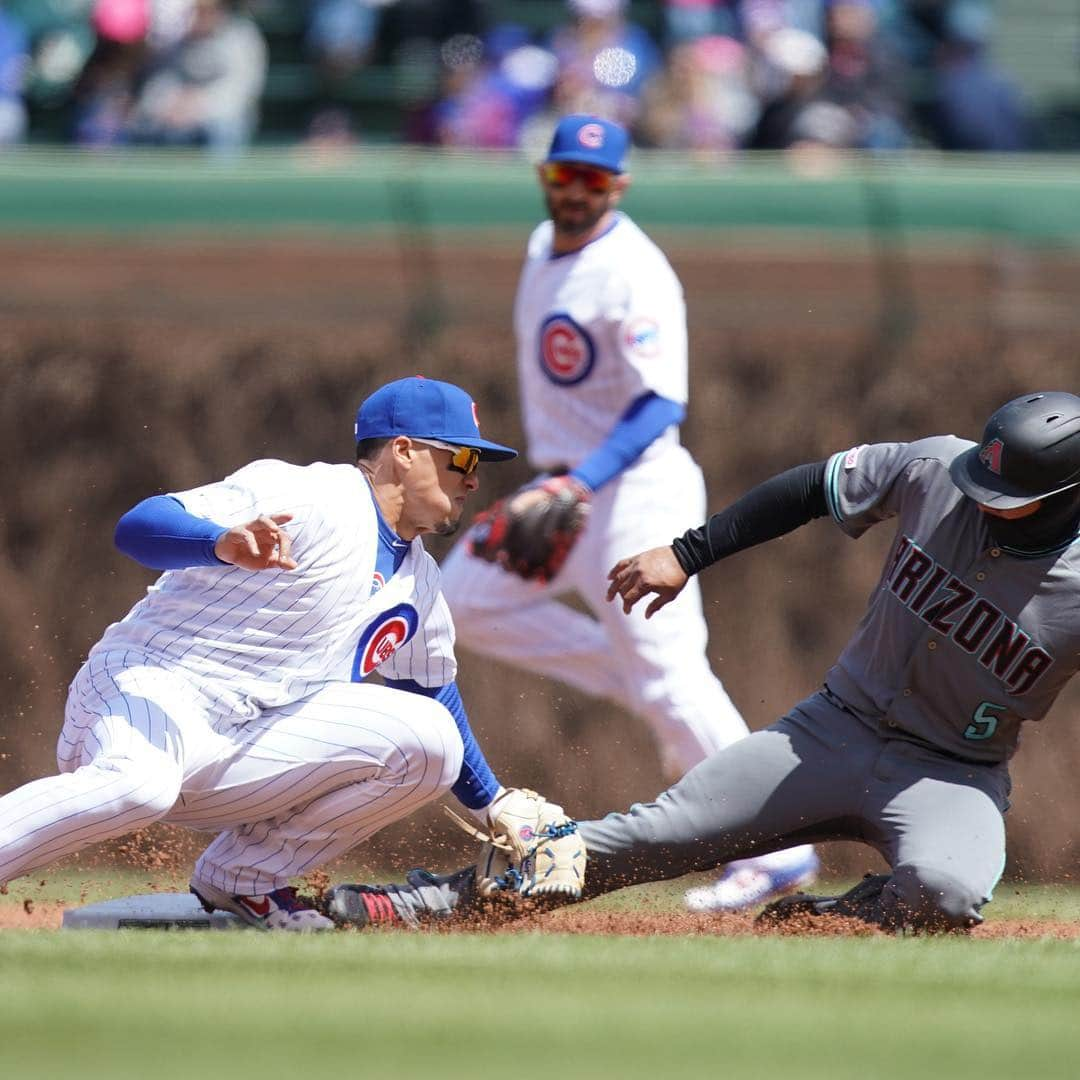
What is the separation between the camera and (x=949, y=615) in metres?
5.10

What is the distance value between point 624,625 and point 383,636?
192 cm

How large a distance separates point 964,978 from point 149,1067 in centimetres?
175

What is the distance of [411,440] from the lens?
16.2 feet

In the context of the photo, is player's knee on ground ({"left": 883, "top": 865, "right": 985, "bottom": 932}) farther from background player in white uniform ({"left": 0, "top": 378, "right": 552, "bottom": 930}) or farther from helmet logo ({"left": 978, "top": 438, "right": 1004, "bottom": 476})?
background player in white uniform ({"left": 0, "top": 378, "right": 552, "bottom": 930})

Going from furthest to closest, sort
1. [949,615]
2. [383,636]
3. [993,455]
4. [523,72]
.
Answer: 1. [523,72]
2. [949,615]
3. [383,636]
4. [993,455]

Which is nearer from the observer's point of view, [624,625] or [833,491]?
[833,491]

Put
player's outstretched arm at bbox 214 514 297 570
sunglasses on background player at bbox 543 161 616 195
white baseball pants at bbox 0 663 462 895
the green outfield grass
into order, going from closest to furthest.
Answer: the green outfield grass, player's outstretched arm at bbox 214 514 297 570, white baseball pants at bbox 0 663 462 895, sunglasses on background player at bbox 543 161 616 195

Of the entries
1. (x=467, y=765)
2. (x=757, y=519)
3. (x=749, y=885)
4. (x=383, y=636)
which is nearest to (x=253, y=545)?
(x=383, y=636)

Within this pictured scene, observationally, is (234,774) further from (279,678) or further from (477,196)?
(477,196)

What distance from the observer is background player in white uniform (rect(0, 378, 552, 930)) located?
452cm

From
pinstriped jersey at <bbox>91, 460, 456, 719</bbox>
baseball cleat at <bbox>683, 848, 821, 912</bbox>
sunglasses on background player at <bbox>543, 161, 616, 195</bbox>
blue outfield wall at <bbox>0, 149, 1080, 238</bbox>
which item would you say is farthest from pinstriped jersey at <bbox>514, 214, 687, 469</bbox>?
pinstriped jersey at <bbox>91, 460, 456, 719</bbox>

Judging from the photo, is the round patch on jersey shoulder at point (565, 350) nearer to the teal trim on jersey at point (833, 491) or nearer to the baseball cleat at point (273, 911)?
the teal trim on jersey at point (833, 491)

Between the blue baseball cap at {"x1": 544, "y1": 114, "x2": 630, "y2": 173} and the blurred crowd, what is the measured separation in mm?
2533

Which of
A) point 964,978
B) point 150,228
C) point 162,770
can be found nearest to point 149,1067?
point 162,770
